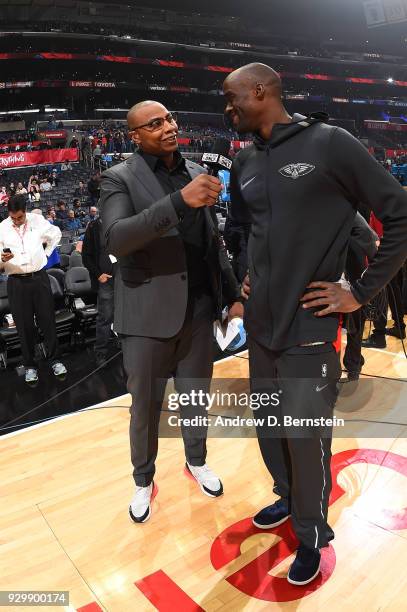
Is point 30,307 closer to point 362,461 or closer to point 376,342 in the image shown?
point 362,461

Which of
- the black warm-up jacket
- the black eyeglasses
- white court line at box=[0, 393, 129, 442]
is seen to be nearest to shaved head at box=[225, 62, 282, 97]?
the black warm-up jacket

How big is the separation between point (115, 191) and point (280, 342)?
0.82 m

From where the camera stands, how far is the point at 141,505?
81.7 inches

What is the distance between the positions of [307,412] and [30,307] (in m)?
Result: 2.97

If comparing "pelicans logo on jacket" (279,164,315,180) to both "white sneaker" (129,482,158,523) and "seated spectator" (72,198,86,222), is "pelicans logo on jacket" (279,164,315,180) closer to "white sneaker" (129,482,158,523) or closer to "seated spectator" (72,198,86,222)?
"white sneaker" (129,482,158,523)

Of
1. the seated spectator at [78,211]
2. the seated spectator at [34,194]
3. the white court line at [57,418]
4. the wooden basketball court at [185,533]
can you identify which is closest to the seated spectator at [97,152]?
the seated spectator at [34,194]

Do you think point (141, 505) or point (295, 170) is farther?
point (141, 505)

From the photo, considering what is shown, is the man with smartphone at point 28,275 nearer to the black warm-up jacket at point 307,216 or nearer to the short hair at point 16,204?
the short hair at point 16,204

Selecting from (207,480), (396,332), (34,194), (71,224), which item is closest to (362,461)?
(207,480)

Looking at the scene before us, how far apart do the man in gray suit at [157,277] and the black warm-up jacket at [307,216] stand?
260mm

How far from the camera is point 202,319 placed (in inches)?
80.0

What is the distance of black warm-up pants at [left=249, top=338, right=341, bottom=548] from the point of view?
1.52m

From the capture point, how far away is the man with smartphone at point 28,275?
12.2ft

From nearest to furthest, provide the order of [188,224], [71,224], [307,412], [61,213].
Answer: [307,412], [188,224], [71,224], [61,213]
